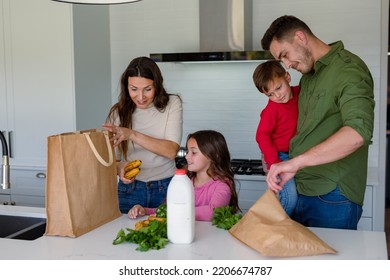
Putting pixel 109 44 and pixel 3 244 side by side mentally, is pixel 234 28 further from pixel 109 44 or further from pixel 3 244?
pixel 3 244

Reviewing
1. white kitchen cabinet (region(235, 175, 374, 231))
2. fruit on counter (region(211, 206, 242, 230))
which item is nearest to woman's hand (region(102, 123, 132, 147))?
fruit on counter (region(211, 206, 242, 230))

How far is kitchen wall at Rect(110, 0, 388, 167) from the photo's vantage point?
12.0 feet

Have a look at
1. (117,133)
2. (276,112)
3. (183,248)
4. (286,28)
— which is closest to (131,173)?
(117,133)

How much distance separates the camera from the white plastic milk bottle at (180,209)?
1702 millimetres

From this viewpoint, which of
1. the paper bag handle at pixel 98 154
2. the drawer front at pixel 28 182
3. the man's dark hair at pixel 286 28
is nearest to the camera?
the paper bag handle at pixel 98 154

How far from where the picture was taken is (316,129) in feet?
6.81

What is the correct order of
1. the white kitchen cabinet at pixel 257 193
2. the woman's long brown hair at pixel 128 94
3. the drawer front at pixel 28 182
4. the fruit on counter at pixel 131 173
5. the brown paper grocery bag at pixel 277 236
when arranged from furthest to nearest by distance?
the drawer front at pixel 28 182 → the white kitchen cabinet at pixel 257 193 → the woman's long brown hair at pixel 128 94 → the fruit on counter at pixel 131 173 → the brown paper grocery bag at pixel 277 236

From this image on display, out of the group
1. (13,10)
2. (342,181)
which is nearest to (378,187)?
(342,181)

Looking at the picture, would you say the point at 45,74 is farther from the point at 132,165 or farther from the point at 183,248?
the point at 183,248

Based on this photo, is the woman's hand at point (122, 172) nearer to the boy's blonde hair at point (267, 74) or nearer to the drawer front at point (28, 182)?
the boy's blonde hair at point (267, 74)

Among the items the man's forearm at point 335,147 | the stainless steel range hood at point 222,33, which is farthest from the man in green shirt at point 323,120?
the stainless steel range hood at point 222,33

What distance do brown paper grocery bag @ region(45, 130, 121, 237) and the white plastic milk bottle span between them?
36 cm

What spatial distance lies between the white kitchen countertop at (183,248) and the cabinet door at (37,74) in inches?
80.8
